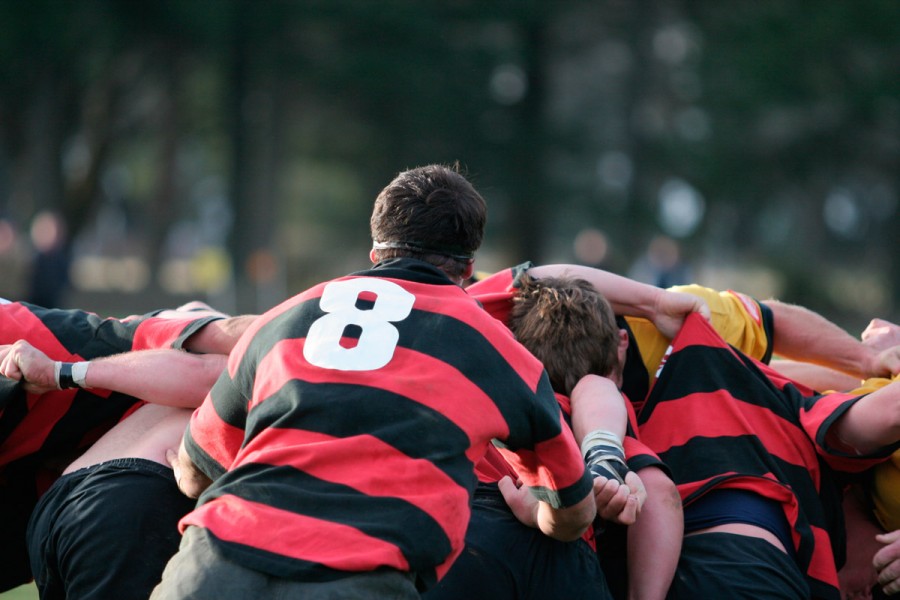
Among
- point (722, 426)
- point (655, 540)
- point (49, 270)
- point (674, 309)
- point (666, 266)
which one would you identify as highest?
point (674, 309)

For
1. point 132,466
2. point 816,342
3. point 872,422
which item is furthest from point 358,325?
point 816,342

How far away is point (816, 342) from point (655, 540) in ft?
5.27

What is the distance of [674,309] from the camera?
13.5 ft

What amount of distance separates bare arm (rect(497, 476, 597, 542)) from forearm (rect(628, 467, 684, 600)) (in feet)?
1.26

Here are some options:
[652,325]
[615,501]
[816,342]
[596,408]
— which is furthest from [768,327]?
[615,501]

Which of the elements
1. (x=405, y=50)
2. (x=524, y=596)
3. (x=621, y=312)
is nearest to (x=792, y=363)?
(x=621, y=312)

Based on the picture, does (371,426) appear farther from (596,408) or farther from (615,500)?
(596,408)

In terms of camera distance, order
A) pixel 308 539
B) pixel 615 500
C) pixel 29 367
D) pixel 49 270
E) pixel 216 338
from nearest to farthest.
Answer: pixel 308 539 < pixel 615 500 < pixel 29 367 < pixel 216 338 < pixel 49 270

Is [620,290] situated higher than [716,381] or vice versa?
[620,290]

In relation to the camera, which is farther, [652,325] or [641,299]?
[652,325]

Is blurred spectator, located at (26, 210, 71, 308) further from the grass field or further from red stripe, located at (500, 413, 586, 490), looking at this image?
red stripe, located at (500, 413, 586, 490)

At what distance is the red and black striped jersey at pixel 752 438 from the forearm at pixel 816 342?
67 cm

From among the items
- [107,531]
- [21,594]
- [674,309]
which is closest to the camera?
[107,531]

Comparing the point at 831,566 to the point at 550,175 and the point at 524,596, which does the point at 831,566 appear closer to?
the point at 524,596
